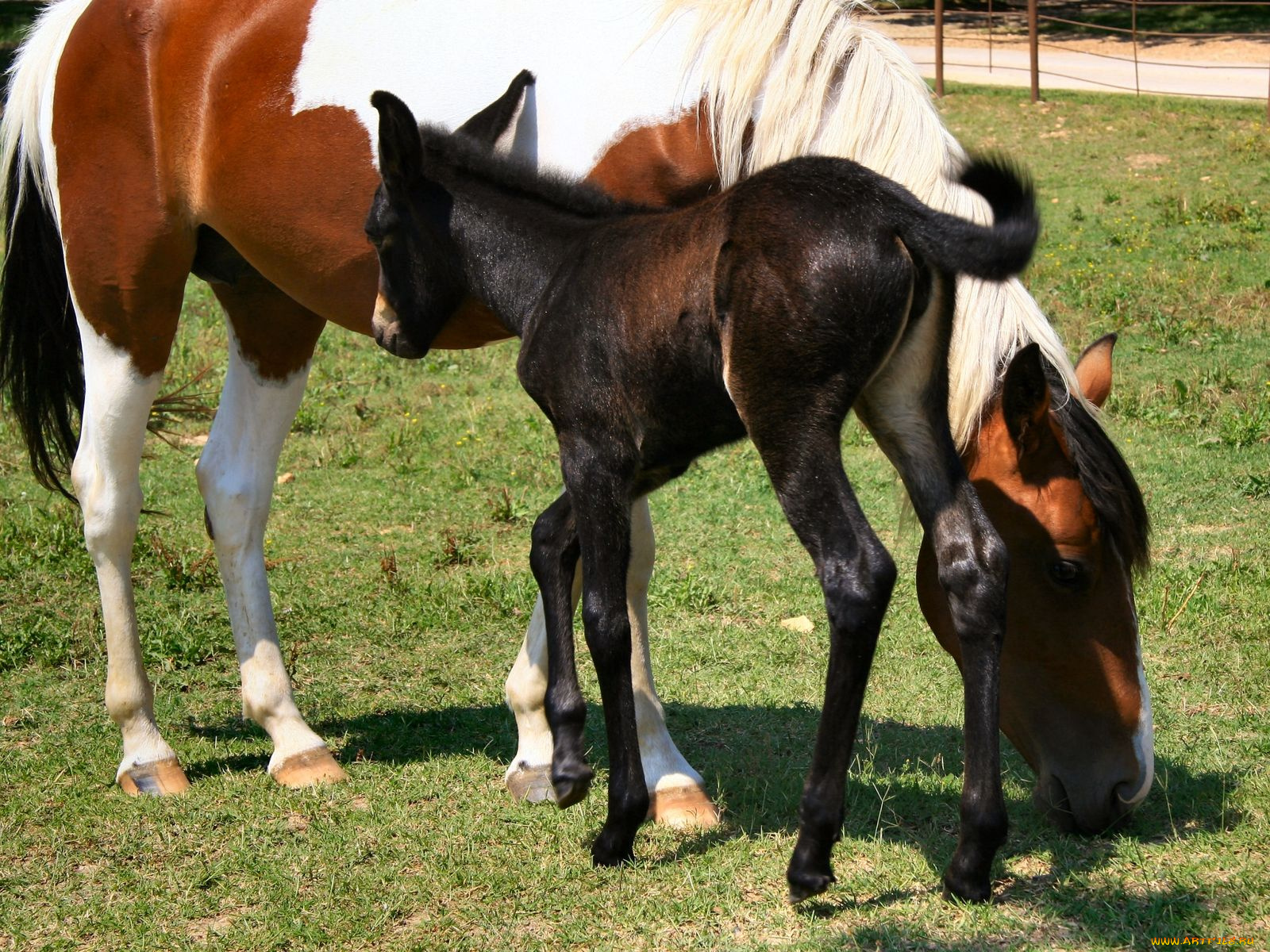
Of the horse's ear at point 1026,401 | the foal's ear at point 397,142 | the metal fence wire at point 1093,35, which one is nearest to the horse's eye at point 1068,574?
the horse's ear at point 1026,401

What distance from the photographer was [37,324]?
506 centimetres

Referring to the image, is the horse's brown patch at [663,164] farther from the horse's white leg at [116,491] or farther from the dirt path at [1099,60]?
the dirt path at [1099,60]

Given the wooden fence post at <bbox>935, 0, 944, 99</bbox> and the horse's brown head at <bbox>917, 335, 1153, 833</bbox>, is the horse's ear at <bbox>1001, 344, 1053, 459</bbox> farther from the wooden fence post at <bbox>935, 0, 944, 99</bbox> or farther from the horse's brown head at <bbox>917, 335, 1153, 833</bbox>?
the wooden fence post at <bbox>935, 0, 944, 99</bbox>

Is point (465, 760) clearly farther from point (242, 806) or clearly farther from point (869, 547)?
point (869, 547)

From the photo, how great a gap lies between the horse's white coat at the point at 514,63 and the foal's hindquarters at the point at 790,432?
49 centimetres

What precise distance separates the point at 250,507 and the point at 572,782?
2105 mm

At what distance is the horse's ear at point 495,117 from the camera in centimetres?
364

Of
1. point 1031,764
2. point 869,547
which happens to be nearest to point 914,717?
point 1031,764

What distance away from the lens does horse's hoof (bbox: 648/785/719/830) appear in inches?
151

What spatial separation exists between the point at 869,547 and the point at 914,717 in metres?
1.78

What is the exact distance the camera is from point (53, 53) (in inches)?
185

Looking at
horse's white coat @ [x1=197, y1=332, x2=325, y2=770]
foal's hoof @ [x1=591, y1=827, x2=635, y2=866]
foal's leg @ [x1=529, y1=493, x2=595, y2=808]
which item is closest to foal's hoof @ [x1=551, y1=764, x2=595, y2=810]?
foal's leg @ [x1=529, y1=493, x2=595, y2=808]

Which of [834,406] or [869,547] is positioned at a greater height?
[834,406]

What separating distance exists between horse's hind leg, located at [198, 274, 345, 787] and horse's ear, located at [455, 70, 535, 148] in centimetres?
148
